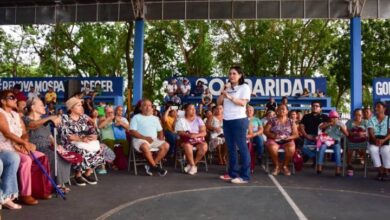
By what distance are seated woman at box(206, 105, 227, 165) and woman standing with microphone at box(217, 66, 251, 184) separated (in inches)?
91.5

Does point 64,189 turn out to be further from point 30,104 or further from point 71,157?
point 30,104

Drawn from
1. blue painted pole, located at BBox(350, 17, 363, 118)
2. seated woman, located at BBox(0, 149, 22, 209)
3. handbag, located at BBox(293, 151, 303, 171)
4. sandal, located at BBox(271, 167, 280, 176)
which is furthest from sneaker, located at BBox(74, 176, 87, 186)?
blue painted pole, located at BBox(350, 17, 363, 118)

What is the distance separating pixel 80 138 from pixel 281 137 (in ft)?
12.2

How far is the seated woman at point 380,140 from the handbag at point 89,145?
190 inches

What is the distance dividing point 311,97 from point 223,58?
1304 centimetres

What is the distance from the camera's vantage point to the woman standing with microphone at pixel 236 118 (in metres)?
6.91

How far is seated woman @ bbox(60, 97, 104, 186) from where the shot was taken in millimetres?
6648

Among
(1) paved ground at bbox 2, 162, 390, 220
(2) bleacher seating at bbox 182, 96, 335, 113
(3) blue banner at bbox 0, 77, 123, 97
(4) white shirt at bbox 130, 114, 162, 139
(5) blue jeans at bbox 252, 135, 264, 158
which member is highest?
(3) blue banner at bbox 0, 77, 123, 97

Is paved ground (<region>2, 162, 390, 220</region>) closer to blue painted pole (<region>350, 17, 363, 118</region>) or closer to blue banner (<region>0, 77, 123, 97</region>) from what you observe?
blue painted pole (<region>350, 17, 363, 118</region>)

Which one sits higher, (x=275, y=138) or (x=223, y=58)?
(x=223, y=58)

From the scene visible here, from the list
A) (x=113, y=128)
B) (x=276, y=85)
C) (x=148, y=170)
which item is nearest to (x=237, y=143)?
(x=148, y=170)

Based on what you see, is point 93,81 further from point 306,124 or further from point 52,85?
point 306,124

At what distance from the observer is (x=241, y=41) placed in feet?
84.6

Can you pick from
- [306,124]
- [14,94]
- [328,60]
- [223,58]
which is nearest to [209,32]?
[223,58]
